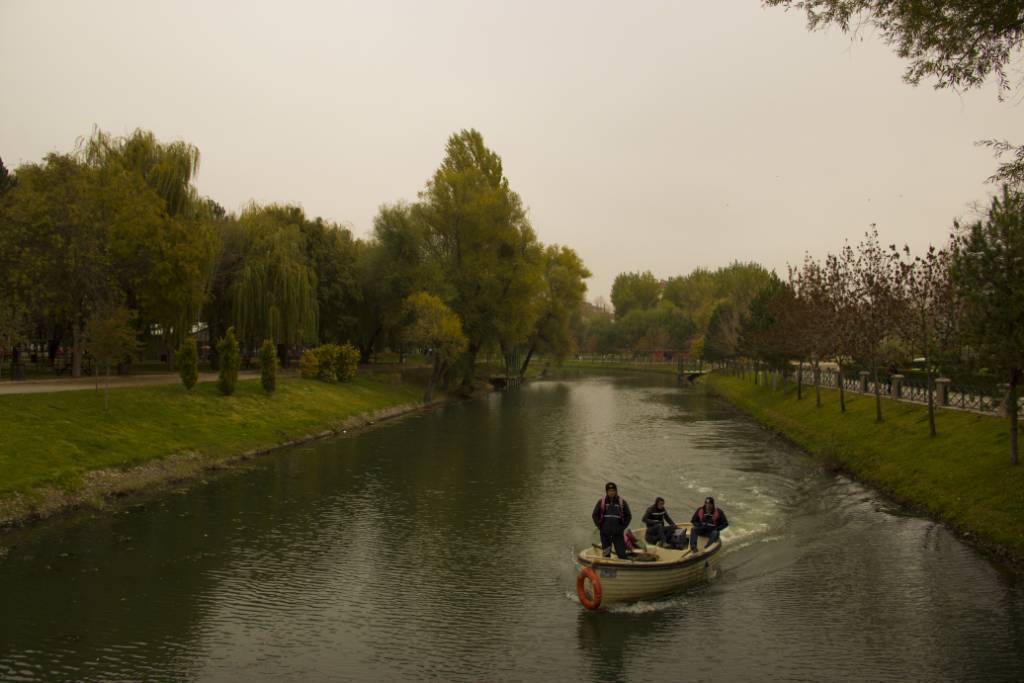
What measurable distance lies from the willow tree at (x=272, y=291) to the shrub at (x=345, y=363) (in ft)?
13.0

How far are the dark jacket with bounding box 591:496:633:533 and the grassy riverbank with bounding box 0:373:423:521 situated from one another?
1818 centimetres

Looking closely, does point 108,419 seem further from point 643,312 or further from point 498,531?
point 643,312

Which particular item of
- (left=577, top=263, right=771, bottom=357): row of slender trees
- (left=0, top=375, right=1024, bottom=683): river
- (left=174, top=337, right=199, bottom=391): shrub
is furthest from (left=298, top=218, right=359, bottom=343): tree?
(left=577, top=263, right=771, bottom=357): row of slender trees

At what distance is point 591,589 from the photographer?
60.9ft

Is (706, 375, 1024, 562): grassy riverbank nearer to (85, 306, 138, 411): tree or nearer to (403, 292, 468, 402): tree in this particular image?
(403, 292, 468, 402): tree

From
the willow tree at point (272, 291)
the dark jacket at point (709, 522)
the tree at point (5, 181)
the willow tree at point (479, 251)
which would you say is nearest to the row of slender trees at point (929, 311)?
the dark jacket at point (709, 522)

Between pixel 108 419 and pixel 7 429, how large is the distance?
20.2ft

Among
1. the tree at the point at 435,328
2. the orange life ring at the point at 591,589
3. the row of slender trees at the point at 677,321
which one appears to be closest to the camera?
the orange life ring at the point at 591,589

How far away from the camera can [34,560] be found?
21266 millimetres

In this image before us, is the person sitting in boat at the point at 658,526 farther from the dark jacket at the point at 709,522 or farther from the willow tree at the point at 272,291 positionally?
the willow tree at the point at 272,291

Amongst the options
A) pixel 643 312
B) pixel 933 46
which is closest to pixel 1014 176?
pixel 933 46

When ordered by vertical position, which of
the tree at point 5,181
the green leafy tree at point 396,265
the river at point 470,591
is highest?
the tree at point 5,181

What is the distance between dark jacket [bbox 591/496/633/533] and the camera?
65.7 feet

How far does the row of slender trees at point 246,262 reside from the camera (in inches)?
1799
